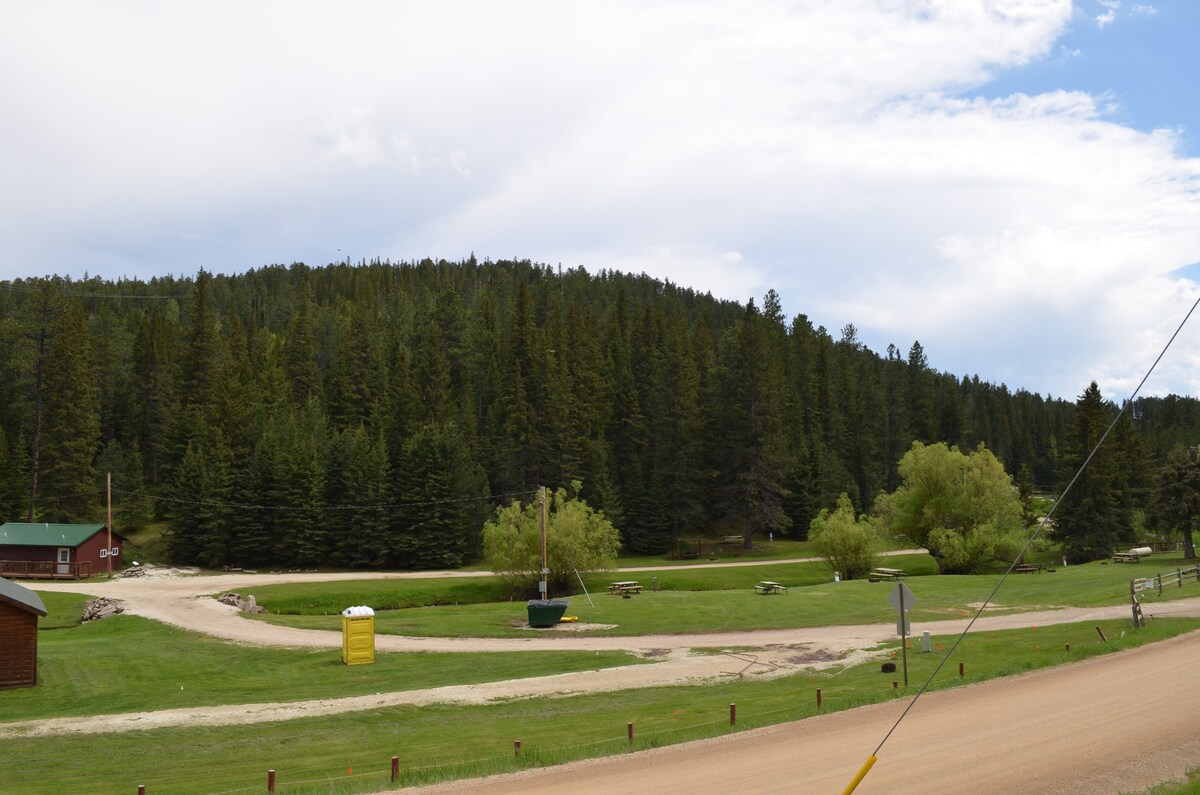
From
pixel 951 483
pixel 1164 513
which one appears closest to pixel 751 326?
pixel 951 483

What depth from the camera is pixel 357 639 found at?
100ft

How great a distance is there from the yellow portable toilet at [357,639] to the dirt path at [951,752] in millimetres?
17063

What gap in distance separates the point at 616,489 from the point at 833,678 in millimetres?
64936

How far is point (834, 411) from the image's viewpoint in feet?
376

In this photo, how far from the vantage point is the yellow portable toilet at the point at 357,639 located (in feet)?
99.7

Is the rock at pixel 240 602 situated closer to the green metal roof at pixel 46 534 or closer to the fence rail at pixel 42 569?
the fence rail at pixel 42 569

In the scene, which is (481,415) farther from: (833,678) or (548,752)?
(548,752)

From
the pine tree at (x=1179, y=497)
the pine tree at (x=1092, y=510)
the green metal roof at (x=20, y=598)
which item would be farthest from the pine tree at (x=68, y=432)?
the pine tree at (x=1179, y=497)

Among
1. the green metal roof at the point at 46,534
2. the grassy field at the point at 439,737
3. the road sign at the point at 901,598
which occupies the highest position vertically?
the green metal roof at the point at 46,534

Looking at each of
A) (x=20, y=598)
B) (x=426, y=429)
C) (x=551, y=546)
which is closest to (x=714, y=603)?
(x=551, y=546)

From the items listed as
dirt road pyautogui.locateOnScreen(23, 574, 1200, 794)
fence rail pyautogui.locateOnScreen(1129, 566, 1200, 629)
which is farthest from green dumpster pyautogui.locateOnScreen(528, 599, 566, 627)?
fence rail pyautogui.locateOnScreen(1129, 566, 1200, 629)

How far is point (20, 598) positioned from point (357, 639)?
36.7ft

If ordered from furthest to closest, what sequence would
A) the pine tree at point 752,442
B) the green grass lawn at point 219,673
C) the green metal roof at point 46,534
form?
the pine tree at point 752,442, the green metal roof at point 46,534, the green grass lawn at point 219,673

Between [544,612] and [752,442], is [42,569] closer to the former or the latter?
[544,612]
